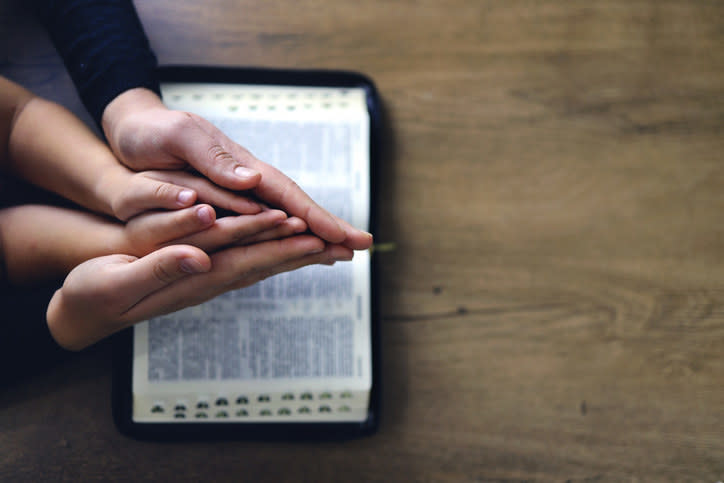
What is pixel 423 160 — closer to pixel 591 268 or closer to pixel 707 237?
pixel 591 268

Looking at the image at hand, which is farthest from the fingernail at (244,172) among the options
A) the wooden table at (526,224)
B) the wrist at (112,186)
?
the wooden table at (526,224)

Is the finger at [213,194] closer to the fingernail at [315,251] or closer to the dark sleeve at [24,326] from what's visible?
the fingernail at [315,251]

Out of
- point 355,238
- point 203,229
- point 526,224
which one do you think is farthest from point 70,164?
point 526,224

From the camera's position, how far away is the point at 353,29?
63 cm

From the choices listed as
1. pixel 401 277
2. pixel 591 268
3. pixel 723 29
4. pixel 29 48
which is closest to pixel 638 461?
pixel 591 268

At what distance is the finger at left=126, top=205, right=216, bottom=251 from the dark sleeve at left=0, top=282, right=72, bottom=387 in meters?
0.13

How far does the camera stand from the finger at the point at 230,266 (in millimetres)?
426

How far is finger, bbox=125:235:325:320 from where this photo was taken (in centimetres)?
43

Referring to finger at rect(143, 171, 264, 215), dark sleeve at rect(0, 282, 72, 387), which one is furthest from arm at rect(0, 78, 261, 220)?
dark sleeve at rect(0, 282, 72, 387)

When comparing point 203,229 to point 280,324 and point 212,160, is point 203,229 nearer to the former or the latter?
point 212,160

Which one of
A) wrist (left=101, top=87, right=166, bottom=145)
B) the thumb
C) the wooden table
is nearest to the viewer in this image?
the thumb

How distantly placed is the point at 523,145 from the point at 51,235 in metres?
0.55

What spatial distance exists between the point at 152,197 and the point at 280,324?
21 cm

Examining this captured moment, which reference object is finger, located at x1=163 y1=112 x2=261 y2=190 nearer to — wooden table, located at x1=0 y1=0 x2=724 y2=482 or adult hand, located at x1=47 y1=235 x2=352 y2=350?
adult hand, located at x1=47 y1=235 x2=352 y2=350
